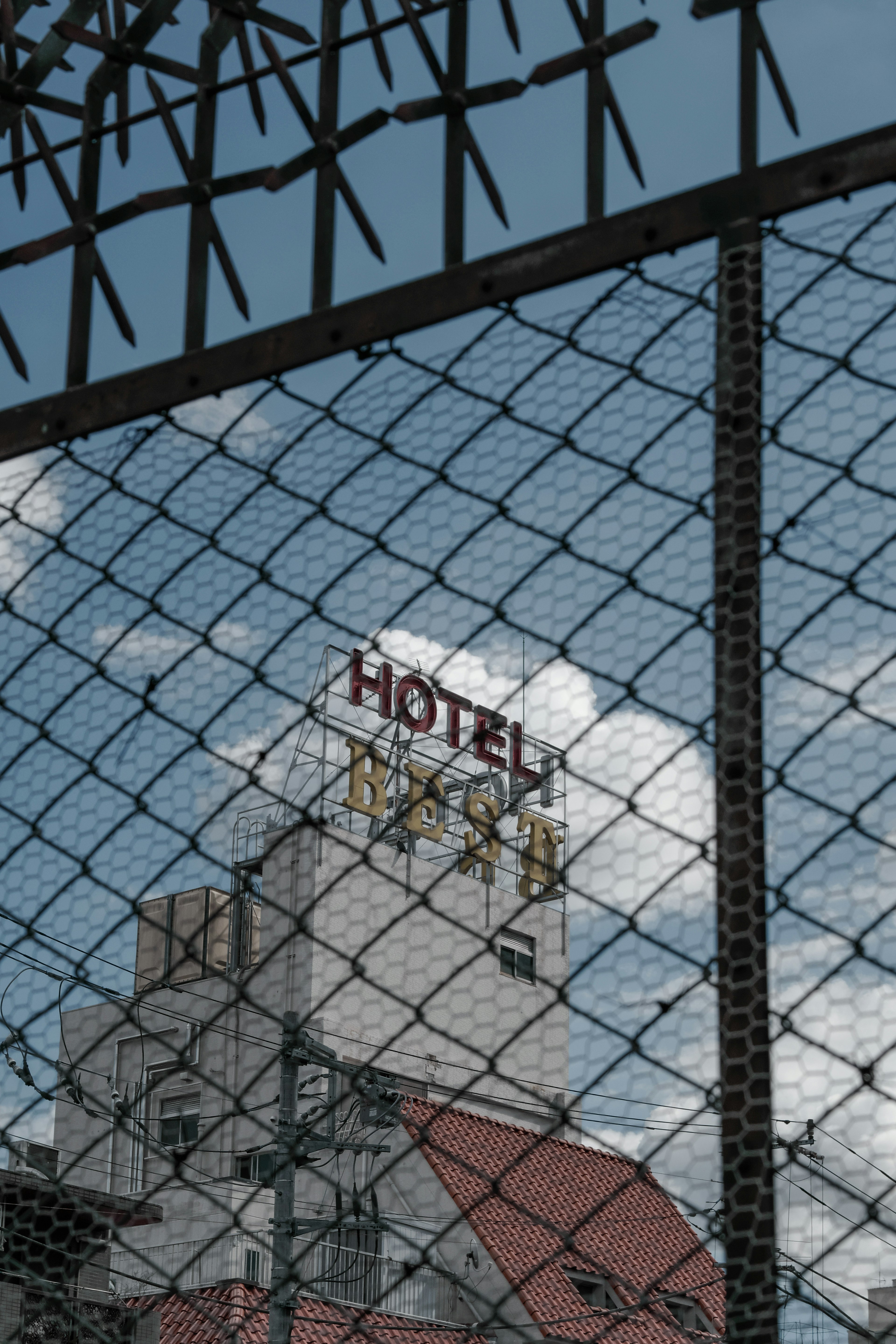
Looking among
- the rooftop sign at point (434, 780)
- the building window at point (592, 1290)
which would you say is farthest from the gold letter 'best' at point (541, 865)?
the building window at point (592, 1290)

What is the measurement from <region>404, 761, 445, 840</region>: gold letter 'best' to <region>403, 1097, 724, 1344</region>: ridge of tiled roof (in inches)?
13.2

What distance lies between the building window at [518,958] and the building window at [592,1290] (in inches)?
561

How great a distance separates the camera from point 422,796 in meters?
1.90

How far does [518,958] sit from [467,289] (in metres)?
1.02

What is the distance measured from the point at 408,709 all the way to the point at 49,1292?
2.98 feet

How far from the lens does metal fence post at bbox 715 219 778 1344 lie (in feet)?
5.17

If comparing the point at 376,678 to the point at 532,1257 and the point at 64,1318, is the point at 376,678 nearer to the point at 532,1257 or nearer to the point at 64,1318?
the point at 64,1318

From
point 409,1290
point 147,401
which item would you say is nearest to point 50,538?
point 147,401

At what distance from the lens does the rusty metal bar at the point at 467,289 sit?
6.05ft

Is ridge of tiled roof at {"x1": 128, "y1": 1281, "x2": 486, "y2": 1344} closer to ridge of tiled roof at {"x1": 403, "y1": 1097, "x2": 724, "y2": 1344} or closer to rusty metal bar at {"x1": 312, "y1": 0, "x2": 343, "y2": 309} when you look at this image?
ridge of tiled roof at {"x1": 403, "y1": 1097, "x2": 724, "y2": 1344}

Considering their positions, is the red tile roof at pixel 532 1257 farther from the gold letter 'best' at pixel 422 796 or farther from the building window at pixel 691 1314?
the gold letter 'best' at pixel 422 796

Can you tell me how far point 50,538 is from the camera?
2.44 m

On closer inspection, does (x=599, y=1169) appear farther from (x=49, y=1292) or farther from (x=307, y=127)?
(x=307, y=127)

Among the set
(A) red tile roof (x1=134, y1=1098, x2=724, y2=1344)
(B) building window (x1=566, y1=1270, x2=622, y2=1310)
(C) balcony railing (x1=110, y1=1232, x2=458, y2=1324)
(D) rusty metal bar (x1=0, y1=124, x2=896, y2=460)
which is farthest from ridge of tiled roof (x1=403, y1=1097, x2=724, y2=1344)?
(C) balcony railing (x1=110, y1=1232, x2=458, y2=1324)
